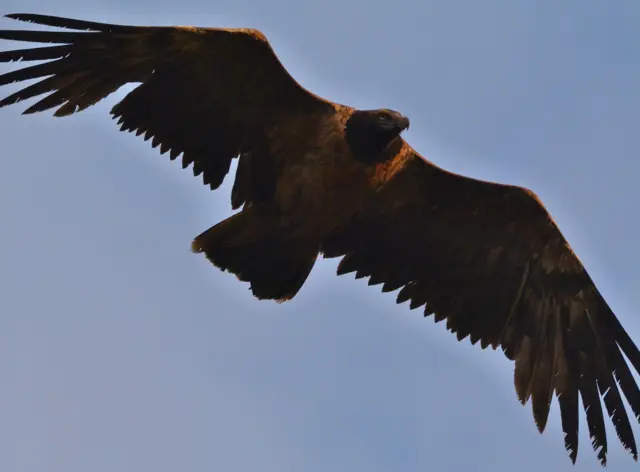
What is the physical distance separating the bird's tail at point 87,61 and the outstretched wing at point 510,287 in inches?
103

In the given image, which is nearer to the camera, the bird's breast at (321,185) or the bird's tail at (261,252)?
the bird's breast at (321,185)

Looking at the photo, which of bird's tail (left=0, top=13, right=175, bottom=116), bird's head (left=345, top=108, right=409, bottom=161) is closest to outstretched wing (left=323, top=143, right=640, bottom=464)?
bird's head (left=345, top=108, right=409, bottom=161)

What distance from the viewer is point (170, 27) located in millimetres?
12203

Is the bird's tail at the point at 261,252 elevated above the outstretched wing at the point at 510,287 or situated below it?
below

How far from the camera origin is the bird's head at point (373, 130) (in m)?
12.6

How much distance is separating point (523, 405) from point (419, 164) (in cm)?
266

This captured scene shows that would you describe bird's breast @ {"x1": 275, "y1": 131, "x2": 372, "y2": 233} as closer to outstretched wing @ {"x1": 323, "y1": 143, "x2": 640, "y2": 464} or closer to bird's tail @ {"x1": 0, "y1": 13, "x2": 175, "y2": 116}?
outstretched wing @ {"x1": 323, "y1": 143, "x2": 640, "y2": 464}

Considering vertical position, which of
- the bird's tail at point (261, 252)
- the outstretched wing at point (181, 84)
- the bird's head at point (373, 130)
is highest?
the bird's head at point (373, 130)

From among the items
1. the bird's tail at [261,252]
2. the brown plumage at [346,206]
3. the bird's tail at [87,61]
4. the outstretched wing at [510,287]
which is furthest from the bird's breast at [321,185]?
the bird's tail at [87,61]

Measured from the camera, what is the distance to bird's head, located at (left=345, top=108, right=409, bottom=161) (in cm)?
1262

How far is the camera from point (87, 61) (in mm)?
12352

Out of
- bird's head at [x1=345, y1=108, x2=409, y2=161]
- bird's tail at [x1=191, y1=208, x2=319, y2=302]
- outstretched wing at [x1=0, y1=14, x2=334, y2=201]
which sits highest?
bird's head at [x1=345, y1=108, x2=409, y2=161]

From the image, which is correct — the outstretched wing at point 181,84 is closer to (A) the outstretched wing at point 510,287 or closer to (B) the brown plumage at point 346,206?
(B) the brown plumage at point 346,206

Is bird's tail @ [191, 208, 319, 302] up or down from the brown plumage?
down
